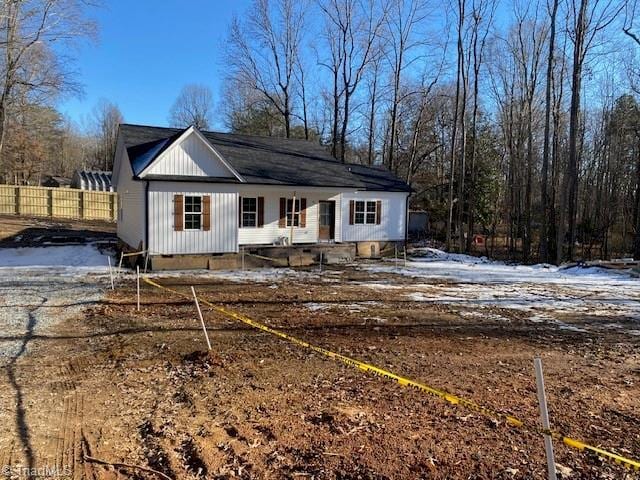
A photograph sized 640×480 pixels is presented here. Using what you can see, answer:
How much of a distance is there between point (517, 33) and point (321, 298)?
2662cm

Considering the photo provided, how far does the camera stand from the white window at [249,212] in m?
17.9

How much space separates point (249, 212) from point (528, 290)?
10.3 meters

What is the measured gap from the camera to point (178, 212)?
1538cm

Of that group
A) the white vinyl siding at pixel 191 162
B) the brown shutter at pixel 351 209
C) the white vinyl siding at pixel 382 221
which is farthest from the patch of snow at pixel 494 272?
the white vinyl siding at pixel 191 162

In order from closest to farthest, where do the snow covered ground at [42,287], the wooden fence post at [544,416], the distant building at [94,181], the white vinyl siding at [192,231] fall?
the wooden fence post at [544,416] < the snow covered ground at [42,287] < the white vinyl siding at [192,231] < the distant building at [94,181]

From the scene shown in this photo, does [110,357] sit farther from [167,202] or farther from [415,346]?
[167,202]

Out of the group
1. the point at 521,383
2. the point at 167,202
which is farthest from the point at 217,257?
the point at 521,383

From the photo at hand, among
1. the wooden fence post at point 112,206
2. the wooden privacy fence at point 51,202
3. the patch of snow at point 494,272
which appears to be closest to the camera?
the patch of snow at point 494,272

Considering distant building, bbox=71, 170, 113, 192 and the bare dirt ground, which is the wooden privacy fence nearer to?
distant building, bbox=71, 170, 113, 192

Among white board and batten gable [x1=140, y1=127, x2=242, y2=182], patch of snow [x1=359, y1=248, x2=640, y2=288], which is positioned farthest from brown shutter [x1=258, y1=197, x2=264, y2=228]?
patch of snow [x1=359, y1=248, x2=640, y2=288]

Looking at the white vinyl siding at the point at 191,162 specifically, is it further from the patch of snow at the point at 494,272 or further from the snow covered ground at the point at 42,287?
the patch of snow at the point at 494,272

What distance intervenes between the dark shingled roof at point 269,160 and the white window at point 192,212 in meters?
0.76

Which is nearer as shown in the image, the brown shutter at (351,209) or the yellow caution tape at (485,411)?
the yellow caution tape at (485,411)

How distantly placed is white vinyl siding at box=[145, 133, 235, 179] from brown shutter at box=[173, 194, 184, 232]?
86cm
